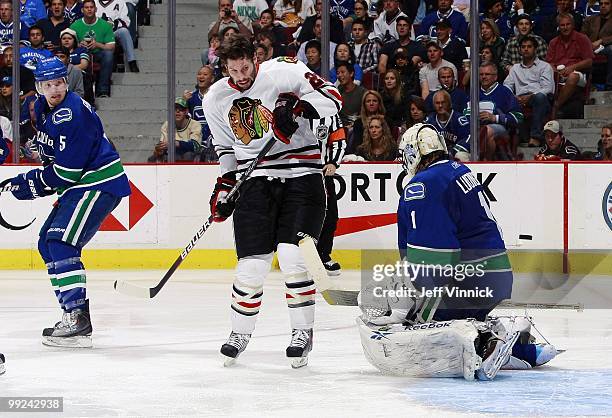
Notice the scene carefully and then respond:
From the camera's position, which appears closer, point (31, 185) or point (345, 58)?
point (31, 185)

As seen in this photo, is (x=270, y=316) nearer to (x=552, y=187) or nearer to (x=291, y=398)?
(x=291, y=398)

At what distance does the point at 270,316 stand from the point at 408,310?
2092 mm

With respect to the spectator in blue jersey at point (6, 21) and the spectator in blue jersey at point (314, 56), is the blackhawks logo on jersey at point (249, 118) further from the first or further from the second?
the spectator in blue jersey at point (6, 21)

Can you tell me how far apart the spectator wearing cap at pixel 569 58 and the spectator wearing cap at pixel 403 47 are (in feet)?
3.10

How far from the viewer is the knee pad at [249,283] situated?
15.6ft

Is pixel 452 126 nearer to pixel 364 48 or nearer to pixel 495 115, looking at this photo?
pixel 495 115

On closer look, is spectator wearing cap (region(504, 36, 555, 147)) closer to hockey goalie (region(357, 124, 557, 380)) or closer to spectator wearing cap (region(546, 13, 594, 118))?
spectator wearing cap (region(546, 13, 594, 118))

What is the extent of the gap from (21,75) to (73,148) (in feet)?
13.7

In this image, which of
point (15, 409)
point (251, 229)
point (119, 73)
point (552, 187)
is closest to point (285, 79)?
point (251, 229)

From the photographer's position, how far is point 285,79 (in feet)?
16.1

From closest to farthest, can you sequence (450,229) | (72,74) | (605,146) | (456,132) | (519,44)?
1. (450,229)
2. (605,146)
3. (456,132)
4. (519,44)
5. (72,74)

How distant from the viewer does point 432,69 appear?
31.1 feet

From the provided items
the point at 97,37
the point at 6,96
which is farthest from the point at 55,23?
the point at 6,96

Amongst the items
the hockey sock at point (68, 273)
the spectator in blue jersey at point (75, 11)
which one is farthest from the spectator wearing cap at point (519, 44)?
the hockey sock at point (68, 273)
